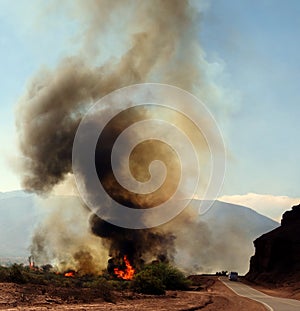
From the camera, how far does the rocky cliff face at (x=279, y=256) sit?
5494 cm

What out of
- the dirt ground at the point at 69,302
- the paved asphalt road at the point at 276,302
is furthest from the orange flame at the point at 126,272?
the dirt ground at the point at 69,302

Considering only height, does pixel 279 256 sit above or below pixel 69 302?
above

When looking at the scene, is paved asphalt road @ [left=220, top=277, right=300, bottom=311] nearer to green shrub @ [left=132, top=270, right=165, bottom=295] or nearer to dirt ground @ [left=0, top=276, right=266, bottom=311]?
dirt ground @ [left=0, top=276, right=266, bottom=311]

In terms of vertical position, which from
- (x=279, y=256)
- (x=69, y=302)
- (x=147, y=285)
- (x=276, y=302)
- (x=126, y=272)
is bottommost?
(x=276, y=302)

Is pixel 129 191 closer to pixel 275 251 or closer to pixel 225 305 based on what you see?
pixel 275 251

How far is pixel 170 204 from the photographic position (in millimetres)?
72375

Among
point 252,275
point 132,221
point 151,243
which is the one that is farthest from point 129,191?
point 252,275

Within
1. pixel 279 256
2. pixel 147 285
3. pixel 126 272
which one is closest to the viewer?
pixel 147 285

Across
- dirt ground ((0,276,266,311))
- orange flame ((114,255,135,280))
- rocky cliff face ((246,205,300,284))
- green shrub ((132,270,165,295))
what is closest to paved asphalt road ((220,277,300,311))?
dirt ground ((0,276,266,311))

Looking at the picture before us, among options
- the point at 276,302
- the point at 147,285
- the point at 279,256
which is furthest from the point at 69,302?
the point at 279,256

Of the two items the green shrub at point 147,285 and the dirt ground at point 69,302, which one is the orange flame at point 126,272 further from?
the dirt ground at point 69,302

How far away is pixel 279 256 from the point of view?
197ft

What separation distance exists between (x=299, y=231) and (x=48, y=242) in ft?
185

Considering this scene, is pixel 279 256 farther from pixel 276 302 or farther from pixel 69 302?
pixel 69 302
